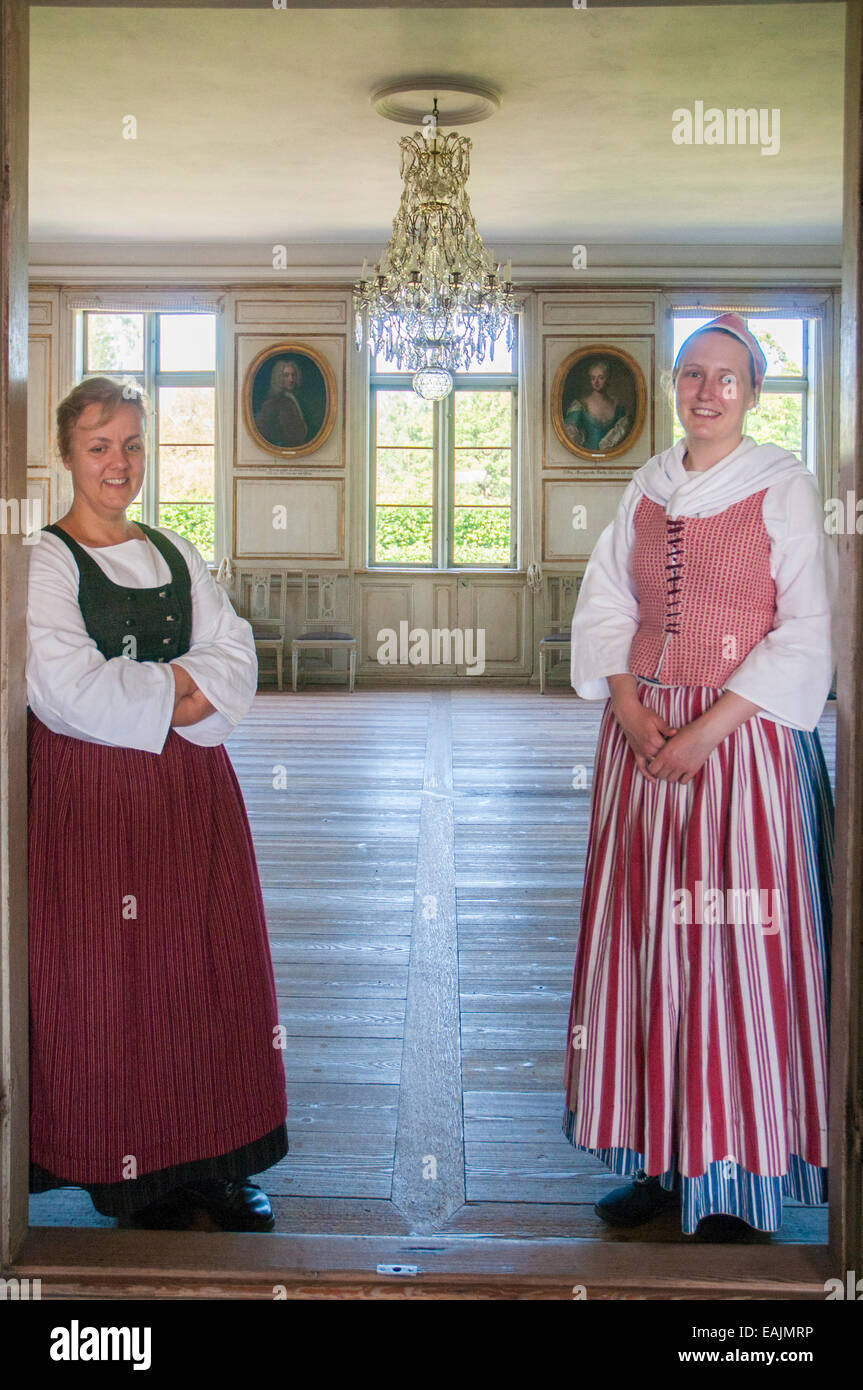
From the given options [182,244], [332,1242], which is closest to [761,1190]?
[332,1242]

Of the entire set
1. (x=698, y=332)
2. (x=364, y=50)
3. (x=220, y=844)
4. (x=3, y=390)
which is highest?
(x=364, y=50)

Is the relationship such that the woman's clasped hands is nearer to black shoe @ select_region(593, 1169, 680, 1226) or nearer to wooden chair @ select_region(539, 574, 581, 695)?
black shoe @ select_region(593, 1169, 680, 1226)

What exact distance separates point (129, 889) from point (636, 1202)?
0.94m

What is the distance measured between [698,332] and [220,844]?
1.10 metres

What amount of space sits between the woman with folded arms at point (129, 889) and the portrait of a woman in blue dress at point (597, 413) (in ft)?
27.7

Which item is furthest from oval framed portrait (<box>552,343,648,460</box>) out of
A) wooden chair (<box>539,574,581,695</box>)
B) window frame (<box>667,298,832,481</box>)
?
wooden chair (<box>539,574,581,695</box>)

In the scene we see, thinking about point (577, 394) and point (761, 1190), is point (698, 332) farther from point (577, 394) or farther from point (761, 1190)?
point (577, 394)

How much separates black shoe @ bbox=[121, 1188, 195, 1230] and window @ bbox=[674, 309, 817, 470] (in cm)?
906

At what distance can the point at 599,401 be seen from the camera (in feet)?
32.8

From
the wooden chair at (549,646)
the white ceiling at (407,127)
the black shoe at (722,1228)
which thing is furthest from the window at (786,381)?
the black shoe at (722,1228)

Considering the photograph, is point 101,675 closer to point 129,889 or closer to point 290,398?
point 129,889

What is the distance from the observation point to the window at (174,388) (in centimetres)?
1027

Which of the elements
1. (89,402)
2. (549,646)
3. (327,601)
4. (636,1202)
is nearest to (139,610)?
(89,402)

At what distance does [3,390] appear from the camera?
1693 millimetres
